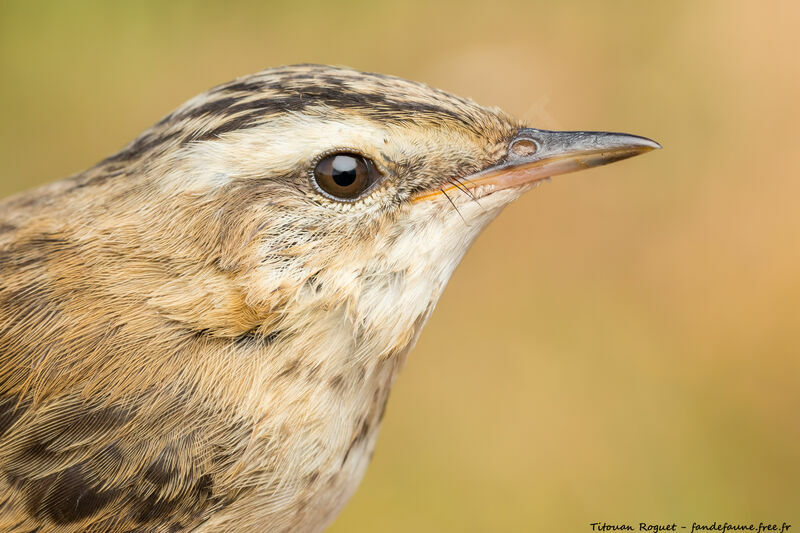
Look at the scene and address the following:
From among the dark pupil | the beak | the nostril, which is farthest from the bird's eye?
the nostril

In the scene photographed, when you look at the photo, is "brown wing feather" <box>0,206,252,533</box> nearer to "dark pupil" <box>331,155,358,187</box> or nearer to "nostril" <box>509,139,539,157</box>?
"dark pupil" <box>331,155,358,187</box>

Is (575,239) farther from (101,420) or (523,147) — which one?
(101,420)

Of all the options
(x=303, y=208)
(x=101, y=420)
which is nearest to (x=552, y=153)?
(x=303, y=208)

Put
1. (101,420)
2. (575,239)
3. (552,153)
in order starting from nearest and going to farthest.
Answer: (101,420) < (552,153) < (575,239)

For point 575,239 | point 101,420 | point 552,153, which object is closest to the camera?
point 101,420

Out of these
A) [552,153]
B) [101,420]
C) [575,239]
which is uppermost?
[552,153]

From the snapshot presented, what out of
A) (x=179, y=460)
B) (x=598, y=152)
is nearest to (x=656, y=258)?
(x=598, y=152)

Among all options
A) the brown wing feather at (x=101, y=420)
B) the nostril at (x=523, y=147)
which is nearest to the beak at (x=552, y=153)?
the nostril at (x=523, y=147)

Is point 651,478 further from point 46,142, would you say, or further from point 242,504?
point 46,142
